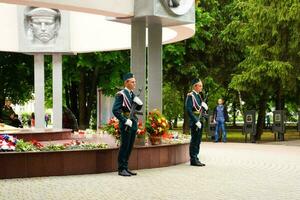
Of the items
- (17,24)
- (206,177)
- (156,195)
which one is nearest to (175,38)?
(17,24)

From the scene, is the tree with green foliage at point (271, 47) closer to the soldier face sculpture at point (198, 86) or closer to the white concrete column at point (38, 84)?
the white concrete column at point (38, 84)

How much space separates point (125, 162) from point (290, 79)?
14.6 m

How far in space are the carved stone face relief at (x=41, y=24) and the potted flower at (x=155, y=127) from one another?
9.74 meters

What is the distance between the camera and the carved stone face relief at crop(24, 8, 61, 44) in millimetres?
23016

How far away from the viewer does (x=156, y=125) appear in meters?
14.6

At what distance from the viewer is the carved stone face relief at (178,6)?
49.3 feet

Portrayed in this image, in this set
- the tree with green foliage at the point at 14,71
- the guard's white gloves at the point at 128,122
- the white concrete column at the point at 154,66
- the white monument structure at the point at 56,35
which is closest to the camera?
the guard's white gloves at the point at 128,122

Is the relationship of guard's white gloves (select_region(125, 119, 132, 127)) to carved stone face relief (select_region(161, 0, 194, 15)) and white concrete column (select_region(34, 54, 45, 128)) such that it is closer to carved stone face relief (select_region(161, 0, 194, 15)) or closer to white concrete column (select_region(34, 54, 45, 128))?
carved stone face relief (select_region(161, 0, 194, 15))

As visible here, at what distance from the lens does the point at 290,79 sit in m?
25.4

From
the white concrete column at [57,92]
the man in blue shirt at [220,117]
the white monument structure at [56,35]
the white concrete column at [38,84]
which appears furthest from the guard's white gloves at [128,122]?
the man in blue shirt at [220,117]

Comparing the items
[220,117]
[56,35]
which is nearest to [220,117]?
[220,117]

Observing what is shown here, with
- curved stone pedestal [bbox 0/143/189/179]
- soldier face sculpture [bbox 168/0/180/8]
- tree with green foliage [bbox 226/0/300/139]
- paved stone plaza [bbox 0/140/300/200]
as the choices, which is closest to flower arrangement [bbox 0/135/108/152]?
curved stone pedestal [bbox 0/143/189/179]

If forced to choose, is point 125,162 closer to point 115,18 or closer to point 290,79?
point 115,18

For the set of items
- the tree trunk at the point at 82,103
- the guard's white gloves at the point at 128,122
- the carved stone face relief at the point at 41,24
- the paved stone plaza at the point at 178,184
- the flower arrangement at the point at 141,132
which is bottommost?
the paved stone plaza at the point at 178,184
